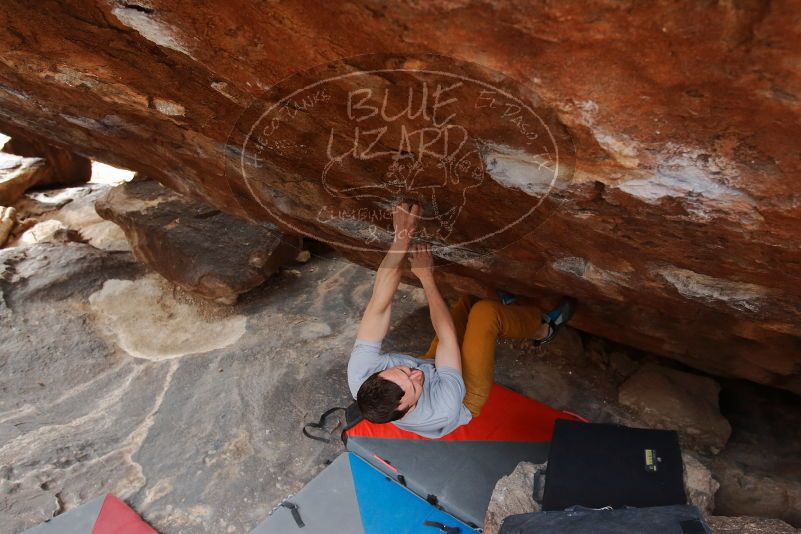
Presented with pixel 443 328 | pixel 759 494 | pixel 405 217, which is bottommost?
pixel 759 494

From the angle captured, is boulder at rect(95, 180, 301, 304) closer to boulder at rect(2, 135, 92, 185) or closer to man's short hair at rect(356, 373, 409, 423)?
man's short hair at rect(356, 373, 409, 423)

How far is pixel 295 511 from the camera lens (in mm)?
2881

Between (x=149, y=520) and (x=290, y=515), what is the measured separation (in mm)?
699

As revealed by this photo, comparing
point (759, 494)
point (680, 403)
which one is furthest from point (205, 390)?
point (759, 494)

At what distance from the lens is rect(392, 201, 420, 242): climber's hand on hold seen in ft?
7.64

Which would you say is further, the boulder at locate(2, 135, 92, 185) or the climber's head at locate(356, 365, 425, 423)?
the boulder at locate(2, 135, 92, 185)

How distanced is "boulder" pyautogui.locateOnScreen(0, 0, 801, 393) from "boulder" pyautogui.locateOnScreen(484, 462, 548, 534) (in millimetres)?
827

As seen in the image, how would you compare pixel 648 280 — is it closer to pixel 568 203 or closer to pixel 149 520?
pixel 568 203

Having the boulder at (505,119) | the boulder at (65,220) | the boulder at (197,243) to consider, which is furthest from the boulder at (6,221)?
the boulder at (505,119)

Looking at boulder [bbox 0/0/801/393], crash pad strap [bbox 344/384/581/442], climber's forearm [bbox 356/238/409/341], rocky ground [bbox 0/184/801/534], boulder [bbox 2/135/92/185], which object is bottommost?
boulder [bbox 2/135/92/185]

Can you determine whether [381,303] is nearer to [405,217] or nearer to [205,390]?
[405,217]

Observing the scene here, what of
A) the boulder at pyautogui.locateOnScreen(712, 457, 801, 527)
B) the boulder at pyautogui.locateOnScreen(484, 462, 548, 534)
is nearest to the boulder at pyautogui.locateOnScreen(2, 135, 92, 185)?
the boulder at pyautogui.locateOnScreen(484, 462, 548, 534)

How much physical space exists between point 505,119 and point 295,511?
2.18 metres

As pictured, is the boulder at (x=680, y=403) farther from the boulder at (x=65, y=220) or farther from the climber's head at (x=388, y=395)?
the boulder at (x=65, y=220)
